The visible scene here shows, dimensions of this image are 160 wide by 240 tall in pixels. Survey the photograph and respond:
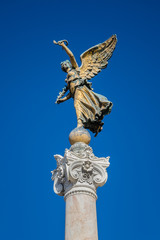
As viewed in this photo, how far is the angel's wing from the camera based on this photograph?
52.5 ft

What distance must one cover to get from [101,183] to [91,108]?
3.46 metres

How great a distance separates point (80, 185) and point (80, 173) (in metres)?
0.40

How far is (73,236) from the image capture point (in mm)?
10047

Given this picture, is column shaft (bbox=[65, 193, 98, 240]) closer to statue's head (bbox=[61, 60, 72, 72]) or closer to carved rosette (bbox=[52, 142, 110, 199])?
carved rosette (bbox=[52, 142, 110, 199])

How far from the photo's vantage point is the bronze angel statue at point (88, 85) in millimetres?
13922

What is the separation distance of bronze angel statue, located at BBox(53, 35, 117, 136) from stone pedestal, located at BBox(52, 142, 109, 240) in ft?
5.87

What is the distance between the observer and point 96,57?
54.6 feet

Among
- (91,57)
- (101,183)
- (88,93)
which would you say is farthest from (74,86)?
(101,183)

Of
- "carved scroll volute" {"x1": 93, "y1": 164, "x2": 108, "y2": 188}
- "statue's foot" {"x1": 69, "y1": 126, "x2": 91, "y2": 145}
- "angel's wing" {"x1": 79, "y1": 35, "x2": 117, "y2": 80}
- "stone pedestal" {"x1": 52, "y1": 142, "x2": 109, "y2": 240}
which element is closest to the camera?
"stone pedestal" {"x1": 52, "y1": 142, "x2": 109, "y2": 240}

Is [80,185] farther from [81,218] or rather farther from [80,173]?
[81,218]

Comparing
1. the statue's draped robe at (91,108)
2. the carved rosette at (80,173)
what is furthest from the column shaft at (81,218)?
the statue's draped robe at (91,108)

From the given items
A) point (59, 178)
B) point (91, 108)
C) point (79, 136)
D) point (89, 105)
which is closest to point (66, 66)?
point (89, 105)

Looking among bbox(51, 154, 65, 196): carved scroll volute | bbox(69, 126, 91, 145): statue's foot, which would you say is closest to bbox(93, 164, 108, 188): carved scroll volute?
bbox(51, 154, 65, 196): carved scroll volute
